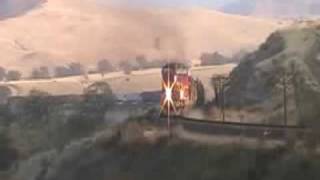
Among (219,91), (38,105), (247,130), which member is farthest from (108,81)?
(247,130)

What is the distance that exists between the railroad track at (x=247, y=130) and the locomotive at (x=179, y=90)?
532 cm

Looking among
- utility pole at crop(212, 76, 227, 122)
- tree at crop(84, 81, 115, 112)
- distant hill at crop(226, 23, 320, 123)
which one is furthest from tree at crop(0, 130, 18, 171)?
distant hill at crop(226, 23, 320, 123)

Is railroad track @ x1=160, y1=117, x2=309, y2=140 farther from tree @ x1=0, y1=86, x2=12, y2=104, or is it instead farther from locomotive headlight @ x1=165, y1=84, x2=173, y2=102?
tree @ x1=0, y1=86, x2=12, y2=104

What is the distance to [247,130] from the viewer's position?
21266 millimetres

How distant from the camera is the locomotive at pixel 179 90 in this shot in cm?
3144

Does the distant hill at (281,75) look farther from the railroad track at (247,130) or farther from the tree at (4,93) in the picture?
the tree at (4,93)

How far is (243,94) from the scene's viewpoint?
3906 cm

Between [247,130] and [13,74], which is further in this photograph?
[13,74]

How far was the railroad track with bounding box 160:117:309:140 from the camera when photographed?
2020cm

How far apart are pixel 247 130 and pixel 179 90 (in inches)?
466

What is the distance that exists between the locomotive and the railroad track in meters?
5.32

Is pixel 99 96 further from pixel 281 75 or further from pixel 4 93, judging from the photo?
pixel 281 75

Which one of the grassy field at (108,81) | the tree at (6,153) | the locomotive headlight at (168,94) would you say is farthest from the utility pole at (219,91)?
the tree at (6,153)

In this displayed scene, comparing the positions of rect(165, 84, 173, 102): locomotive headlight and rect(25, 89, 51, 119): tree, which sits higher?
rect(165, 84, 173, 102): locomotive headlight
